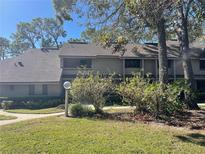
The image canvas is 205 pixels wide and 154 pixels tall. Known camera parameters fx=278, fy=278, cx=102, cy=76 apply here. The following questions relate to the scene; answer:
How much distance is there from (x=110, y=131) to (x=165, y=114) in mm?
4373

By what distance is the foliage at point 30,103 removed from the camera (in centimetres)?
2527

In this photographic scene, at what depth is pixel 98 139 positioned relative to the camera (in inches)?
372

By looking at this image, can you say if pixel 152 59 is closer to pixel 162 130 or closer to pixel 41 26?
pixel 162 130

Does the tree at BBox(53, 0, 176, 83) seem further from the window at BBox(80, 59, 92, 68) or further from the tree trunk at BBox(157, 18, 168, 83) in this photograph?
the window at BBox(80, 59, 92, 68)

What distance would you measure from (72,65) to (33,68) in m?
4.48

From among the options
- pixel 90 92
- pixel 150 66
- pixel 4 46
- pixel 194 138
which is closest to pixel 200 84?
pixel 150 66

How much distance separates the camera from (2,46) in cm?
6406

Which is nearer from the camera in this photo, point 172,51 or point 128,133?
point 128,133

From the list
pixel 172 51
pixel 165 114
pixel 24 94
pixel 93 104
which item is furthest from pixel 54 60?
pixel 165 114

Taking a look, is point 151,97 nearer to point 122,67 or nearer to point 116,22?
point 116,22

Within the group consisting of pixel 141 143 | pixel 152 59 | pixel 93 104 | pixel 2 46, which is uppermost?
pixel 2 46

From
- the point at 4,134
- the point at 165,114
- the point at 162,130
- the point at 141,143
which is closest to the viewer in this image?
the point at 141,143

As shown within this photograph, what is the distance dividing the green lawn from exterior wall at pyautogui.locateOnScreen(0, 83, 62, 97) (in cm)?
1876

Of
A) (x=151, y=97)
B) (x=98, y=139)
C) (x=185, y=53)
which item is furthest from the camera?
(x=185, y=53)
